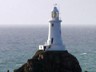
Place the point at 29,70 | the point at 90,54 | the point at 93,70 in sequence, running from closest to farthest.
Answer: the point at 29,70, the point at 93,70, the point at 90,54

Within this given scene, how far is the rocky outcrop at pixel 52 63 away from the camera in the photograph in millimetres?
71000

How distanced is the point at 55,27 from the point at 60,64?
24.5ft

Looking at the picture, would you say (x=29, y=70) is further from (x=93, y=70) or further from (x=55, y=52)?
(x=93, y=70)

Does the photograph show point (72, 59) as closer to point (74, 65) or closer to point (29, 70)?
point (74, 65)

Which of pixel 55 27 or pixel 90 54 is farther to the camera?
pixel 90 54

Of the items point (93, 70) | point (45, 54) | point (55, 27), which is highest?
point (55, 27)

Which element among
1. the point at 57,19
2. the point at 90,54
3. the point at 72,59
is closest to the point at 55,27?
the point at 57,19

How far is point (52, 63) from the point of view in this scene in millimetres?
71312

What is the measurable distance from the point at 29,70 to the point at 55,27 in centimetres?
976

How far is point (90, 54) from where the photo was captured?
135 m

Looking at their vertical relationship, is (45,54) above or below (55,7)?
below

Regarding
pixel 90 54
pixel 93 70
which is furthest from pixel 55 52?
pixel 90 54

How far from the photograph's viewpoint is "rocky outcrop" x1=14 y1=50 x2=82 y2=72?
71.0m

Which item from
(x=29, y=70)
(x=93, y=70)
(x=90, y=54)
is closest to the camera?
(x=29, y=70)
